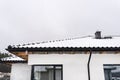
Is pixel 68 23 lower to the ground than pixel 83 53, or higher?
higher

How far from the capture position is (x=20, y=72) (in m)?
13.0

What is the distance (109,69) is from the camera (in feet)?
28.0

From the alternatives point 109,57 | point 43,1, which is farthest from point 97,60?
point 43,1

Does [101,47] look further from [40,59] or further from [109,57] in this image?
[40,59]

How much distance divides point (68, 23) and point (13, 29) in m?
9.12

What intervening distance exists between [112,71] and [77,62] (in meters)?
1.77

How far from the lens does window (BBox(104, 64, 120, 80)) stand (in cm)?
846

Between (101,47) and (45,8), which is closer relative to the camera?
(101,47)

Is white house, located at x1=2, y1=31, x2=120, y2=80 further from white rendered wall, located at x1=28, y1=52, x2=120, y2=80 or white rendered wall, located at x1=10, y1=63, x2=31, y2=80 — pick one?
white rendered wall, located at x1=10, y1=63, x2=31, y2=80

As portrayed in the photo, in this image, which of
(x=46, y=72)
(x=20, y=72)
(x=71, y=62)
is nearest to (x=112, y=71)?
(x=71, y=62)

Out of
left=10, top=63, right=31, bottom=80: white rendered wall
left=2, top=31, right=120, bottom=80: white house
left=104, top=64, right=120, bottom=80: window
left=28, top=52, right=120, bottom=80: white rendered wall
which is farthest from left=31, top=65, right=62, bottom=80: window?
left=10, top=63, right=31, bottom=80: white rendered wall

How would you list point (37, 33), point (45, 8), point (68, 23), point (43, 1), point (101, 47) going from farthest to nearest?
point (37, 33), point (68, 23), point (45, 8), point (43, 1), point (101, 47)

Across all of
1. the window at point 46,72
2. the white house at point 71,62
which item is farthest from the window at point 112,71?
the window at point 46,72

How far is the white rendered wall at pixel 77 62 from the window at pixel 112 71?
0.20m
